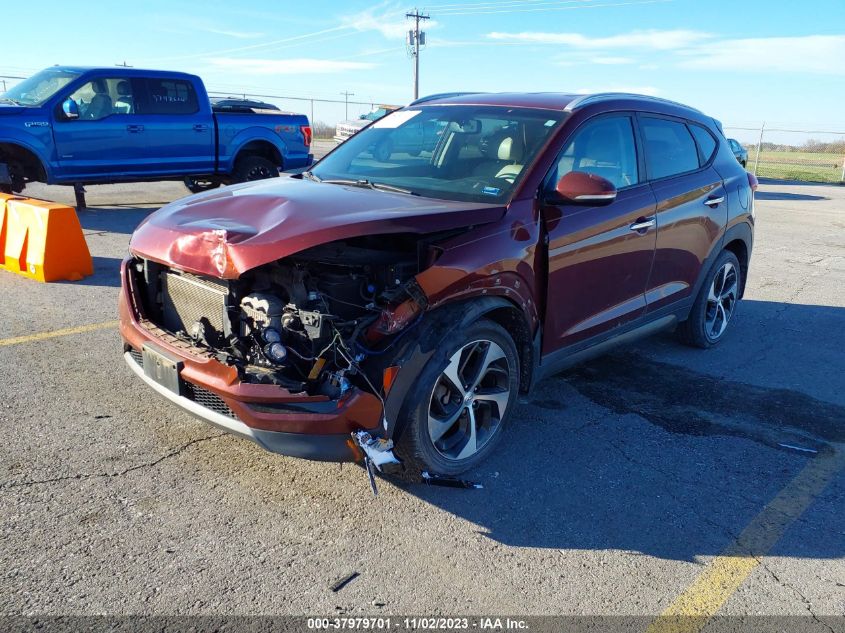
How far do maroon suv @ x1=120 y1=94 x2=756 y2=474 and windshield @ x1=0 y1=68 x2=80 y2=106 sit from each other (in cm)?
785

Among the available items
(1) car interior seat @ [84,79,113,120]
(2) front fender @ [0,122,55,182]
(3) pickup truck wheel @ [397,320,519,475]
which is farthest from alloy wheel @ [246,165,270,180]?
(3) pickup truck wheel @ [397,320,519,475]

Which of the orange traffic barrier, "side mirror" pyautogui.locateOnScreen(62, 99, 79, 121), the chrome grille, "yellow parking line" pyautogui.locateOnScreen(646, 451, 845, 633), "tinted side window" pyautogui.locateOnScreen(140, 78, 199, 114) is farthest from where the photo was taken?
"tinted side window" pyautogui.locateOnScreen(140, 78, 199, 114)

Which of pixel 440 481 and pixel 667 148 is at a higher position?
pixel 667 148

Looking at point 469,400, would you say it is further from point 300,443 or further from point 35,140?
point 35,140

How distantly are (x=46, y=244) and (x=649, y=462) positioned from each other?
608 centimetres

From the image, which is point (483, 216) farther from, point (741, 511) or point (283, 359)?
point (741, 511)

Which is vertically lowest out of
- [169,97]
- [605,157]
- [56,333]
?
[56,333]

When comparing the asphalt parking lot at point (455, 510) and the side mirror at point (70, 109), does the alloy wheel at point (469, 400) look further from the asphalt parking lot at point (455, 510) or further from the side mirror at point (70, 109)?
the side mirror at point (70, 109)

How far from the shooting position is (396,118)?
16.6 feet

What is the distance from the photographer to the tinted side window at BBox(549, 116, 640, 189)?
4.18 metres

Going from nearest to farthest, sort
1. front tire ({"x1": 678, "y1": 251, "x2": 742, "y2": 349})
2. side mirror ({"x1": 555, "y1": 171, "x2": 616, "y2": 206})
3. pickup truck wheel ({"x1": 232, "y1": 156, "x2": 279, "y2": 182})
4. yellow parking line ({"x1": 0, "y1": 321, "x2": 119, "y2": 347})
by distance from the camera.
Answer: side mirror ({"x1": 555, "y1": 171, "x2": 616, "y2": 206}) < yellow parking line ({"x1": 0, "y1": 321, "x2": 119, "y2": 347}) < front tire ({"x1": 678, "y1": 251, "x2": 742, "y2": 349}) < pickup truck wheel ({"x1": 232, "y1": 156, "x2": 279, "y2": 182})

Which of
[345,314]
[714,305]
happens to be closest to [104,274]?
[345,314]

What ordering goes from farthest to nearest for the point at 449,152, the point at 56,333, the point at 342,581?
the point at 56,333, the point at 449,152, the point at 342,581

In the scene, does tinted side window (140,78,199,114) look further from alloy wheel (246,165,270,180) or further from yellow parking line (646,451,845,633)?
yellow parking line (646,451,845,633)
